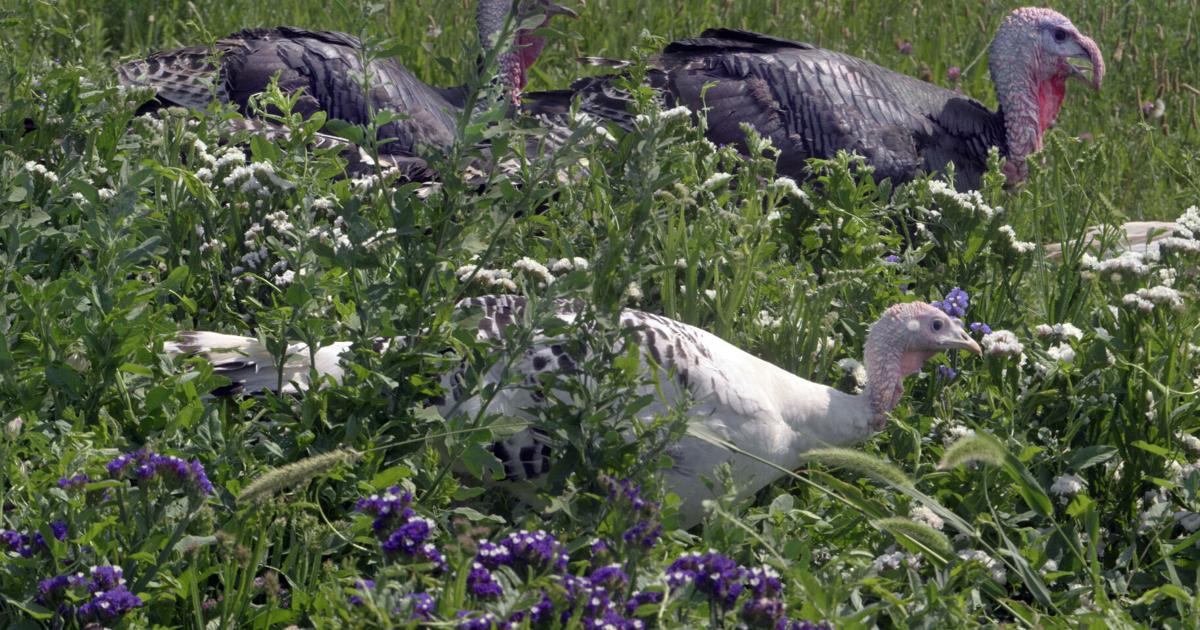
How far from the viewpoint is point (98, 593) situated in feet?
8.71

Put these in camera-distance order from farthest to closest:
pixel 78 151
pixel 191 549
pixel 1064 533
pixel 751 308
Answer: pixel 78 151, pixel 751 308, pixel 1064 533, pixel 191 549

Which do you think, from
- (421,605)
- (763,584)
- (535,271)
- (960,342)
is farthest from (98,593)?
(960,342)

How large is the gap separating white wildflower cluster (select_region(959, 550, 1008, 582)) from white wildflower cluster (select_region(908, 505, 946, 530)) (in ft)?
0.25

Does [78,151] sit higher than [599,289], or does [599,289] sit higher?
[599,289]

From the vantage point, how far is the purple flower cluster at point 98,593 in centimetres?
264

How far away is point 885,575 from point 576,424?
0.71 m

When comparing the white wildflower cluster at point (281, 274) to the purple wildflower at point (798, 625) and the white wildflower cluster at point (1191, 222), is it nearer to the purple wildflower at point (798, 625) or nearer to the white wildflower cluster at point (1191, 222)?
the purple wildflower at point (798, 625)

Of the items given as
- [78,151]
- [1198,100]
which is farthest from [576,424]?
[1198,100]

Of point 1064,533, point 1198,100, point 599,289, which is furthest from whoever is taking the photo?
point 1198,100

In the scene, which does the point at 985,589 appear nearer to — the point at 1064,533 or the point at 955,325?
the point at 1064,533

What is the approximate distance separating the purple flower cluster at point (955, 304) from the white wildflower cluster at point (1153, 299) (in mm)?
661

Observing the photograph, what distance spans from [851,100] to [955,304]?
220 cm

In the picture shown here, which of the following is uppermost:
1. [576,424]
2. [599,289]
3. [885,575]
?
[599,289]

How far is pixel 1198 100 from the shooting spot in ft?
24.7
